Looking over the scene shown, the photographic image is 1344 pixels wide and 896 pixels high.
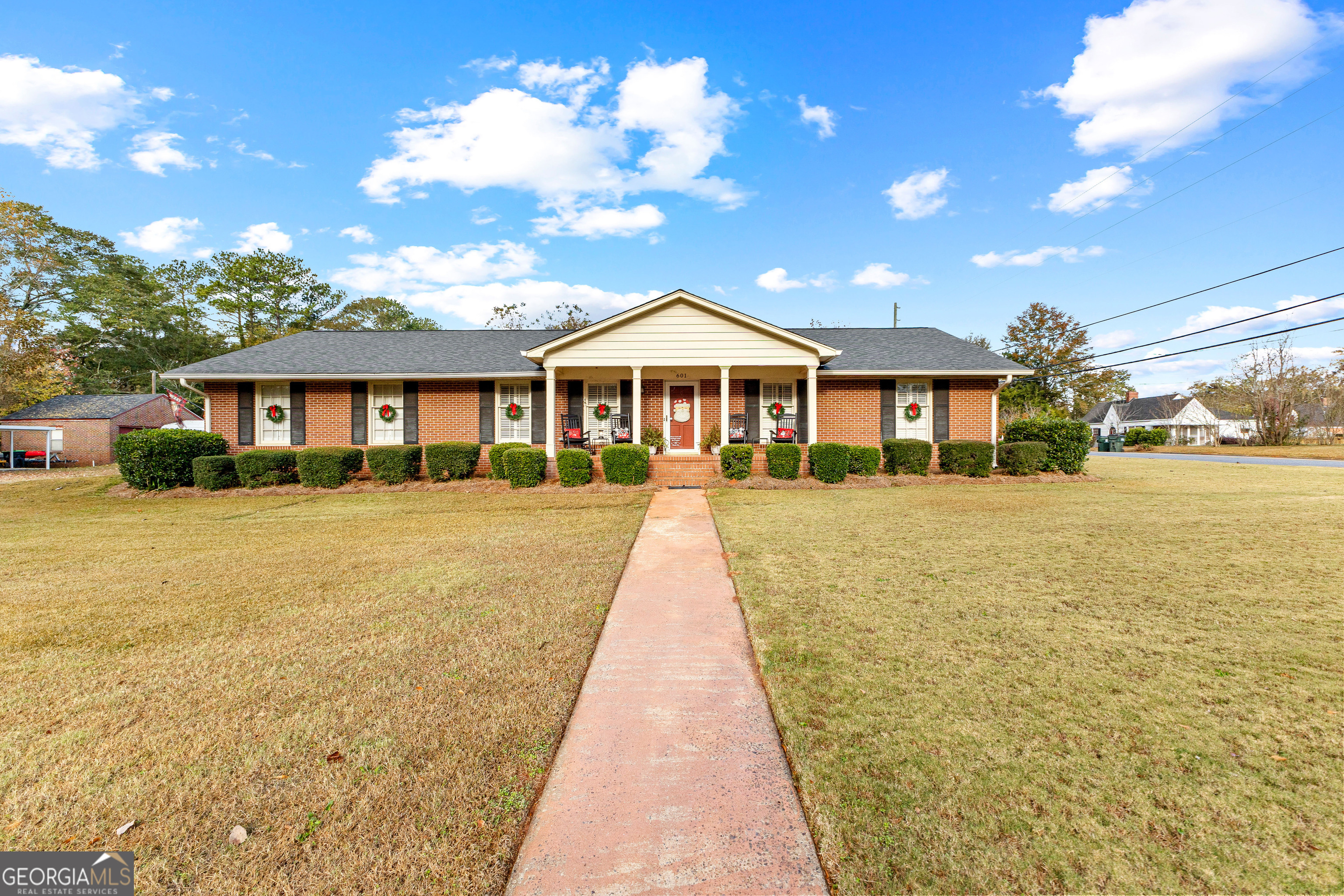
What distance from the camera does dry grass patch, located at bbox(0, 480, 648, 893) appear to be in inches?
79.0

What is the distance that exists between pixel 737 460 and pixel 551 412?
16.7 ft

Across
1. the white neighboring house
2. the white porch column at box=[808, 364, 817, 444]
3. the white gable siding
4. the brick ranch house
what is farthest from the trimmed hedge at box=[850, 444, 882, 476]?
the white neighboring house

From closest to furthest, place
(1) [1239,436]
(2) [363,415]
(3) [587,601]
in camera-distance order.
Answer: (3) [587,601] → (2) [363,415] → (1) [1239,436]

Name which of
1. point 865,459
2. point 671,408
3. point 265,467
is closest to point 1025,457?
point 865,459

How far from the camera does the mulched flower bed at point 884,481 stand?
12359mm

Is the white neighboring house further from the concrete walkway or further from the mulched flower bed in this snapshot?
the concrete walkway

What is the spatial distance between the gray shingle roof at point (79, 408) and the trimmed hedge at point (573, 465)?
28730mm

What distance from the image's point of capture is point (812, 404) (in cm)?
1423

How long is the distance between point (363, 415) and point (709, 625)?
1458 cm

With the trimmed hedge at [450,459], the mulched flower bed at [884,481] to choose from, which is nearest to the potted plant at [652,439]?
the mulched flower bed at [884,481]

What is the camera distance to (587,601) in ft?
15.3

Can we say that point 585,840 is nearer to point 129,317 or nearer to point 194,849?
point 194,849

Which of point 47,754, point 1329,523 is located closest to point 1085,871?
point 47,754

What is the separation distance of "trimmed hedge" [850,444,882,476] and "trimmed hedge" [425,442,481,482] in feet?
30.8
